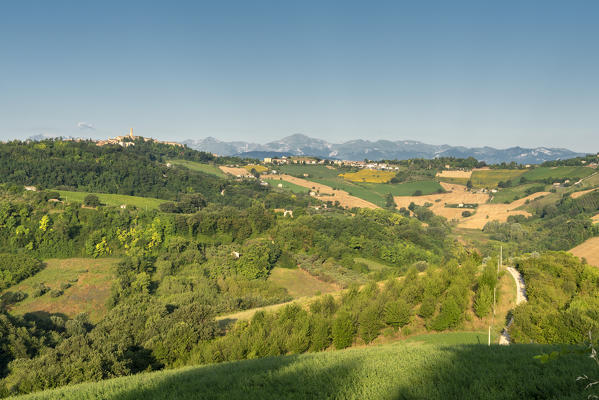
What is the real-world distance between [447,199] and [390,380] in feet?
517

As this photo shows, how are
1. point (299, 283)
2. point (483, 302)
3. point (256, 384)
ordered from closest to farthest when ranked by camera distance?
point (256, 384), point (483, 302), point (299, 283)

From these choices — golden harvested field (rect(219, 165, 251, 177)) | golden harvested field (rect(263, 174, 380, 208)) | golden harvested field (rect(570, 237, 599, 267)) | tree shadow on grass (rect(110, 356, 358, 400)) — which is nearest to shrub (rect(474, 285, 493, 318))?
tree shadow on grass (rect(110, 356, 358, 400))

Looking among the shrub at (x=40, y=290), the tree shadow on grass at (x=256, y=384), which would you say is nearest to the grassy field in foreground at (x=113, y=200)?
the shrub at (x=40, y=290)

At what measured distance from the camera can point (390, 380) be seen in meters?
10.4

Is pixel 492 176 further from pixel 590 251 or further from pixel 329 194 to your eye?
pixel 590 251

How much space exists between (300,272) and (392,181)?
12549cm

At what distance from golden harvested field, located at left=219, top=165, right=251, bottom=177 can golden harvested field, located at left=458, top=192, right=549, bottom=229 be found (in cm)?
10294

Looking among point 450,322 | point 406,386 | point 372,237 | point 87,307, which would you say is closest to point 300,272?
point 372,237

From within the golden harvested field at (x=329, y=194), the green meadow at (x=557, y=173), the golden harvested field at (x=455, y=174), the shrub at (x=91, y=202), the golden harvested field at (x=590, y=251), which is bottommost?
the golden harvested field at (x=590, y=251)

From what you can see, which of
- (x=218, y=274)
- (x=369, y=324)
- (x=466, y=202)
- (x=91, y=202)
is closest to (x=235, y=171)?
(x=91, y=202)

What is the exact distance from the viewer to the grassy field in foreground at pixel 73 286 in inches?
2002

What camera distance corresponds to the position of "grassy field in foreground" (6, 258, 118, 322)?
50.8m

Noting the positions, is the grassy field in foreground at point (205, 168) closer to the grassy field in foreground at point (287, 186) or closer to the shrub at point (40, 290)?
the grassy field in foreground at point (287, 186)

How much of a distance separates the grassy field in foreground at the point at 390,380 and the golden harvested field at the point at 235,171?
537 feet
